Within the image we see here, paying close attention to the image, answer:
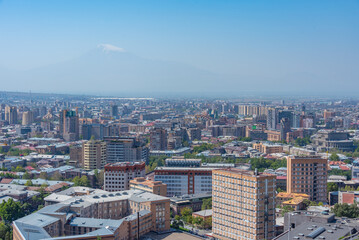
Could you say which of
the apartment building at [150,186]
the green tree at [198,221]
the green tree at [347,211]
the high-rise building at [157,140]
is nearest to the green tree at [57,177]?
the apartment building at [150,186]

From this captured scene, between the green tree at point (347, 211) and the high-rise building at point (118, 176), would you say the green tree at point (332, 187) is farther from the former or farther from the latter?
the high-rise building at point (118, 176)

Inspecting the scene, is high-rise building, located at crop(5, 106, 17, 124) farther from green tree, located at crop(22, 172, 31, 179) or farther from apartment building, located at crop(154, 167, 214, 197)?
apartment building, located at crop(154, 167, 214, 197)

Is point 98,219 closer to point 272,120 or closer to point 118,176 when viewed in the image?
point 118,176

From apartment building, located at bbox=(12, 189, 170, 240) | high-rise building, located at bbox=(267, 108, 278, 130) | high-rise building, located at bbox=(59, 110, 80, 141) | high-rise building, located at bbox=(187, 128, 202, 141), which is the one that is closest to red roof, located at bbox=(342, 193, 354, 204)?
apartment building, located at bbox=(12, 189, 170, 240)

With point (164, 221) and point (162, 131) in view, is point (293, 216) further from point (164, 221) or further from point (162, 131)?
point (162, 131)

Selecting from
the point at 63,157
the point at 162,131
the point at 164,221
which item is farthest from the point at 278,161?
the point at 164,221

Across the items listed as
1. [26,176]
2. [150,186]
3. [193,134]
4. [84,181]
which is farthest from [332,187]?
[193,134]
